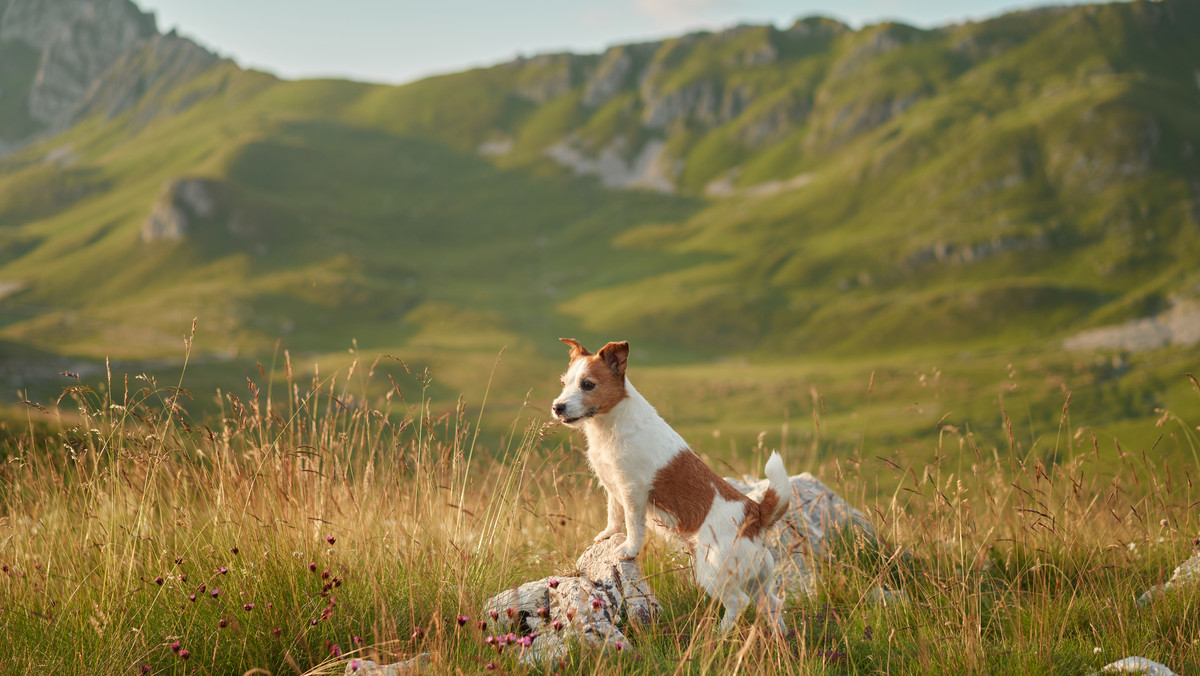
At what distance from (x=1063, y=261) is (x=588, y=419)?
184002 mm

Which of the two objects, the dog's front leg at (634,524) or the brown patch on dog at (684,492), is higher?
Answer: the brown patch on dog at (684,492)

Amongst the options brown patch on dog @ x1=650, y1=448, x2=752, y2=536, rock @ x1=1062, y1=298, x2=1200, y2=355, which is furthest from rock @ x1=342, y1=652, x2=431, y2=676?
rock @ x1=1062, y1=298, x2=1200, y2=355

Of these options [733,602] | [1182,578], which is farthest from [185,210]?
[1182,578]

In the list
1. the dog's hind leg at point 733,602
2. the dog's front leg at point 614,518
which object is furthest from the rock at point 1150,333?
the dog's hind leg at point 733,602

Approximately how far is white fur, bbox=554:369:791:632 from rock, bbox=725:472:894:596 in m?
0.93

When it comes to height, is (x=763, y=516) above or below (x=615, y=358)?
below

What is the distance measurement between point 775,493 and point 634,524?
1.15m

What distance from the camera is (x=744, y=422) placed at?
83875 mm

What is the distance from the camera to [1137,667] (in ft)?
15.7

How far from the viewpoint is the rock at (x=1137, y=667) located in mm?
4746

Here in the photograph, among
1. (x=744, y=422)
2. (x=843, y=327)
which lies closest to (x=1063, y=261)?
(x=843, y=327)

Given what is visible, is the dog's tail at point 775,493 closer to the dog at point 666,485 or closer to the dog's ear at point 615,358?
the dog at point 666,485

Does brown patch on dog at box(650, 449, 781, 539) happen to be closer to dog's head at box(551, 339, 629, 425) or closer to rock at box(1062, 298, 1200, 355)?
dog's head at box(551, 339, 629, 425)

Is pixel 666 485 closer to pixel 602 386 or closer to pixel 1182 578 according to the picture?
pixel 602 386
